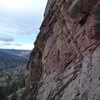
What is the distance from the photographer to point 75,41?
3062 centimetres

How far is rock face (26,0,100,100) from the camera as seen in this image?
899 inches

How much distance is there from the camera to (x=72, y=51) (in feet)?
104

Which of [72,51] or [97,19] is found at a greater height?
[97,19]

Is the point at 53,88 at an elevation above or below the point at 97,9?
below

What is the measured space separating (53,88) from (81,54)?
7942 mm

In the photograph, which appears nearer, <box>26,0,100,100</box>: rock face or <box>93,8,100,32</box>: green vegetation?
<box>26,0,100,100</box>: rock face

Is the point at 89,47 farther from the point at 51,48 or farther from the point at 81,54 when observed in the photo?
the point at 51,48

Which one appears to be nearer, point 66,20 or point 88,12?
point 88,12

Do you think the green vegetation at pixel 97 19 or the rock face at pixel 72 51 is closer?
the rock face at pixel 72 51

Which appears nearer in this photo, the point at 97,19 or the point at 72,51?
the point at 97,19

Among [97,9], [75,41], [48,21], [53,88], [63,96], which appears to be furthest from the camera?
[48,21]

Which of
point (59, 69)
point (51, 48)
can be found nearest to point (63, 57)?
point (59, 69)

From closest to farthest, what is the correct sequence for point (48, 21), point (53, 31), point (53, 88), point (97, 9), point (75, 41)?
point (97, 9), point (75, 41), point (53, 88), point (53, 31), point (48, 21)

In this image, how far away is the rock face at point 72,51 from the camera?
74.9ft
